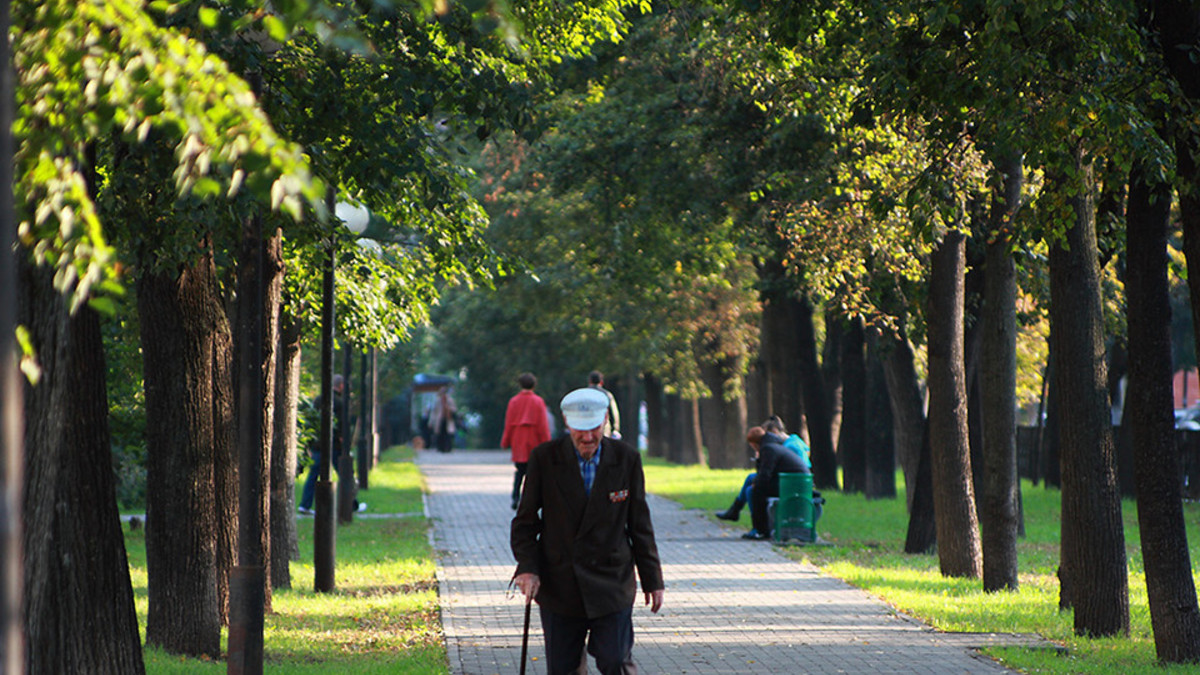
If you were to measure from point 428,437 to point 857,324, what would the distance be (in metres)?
40.1

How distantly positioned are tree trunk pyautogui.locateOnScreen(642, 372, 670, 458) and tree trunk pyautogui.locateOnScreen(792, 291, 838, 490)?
17.1m

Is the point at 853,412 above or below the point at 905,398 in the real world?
below

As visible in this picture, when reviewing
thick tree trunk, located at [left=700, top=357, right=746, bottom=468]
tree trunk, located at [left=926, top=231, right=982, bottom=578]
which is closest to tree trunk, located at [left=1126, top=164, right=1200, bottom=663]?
tree trunk, located at [left=926, top=231, right=982, bottom=578]

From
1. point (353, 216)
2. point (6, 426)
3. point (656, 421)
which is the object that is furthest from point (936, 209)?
point (656, 421)

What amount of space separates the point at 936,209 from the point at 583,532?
22.6ft

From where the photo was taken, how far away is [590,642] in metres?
6.99

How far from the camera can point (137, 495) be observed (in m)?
20.4

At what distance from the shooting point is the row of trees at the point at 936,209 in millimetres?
Answer: 9414

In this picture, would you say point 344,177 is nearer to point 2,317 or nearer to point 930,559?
point 2,317

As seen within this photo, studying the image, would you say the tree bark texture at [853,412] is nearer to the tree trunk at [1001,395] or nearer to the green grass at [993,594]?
the green grass at [993,594]

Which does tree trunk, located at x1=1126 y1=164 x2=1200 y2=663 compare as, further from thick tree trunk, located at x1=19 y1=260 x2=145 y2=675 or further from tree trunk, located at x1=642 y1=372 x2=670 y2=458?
tree trunk, located at x1=642 y1=372 x2=670 y2=458

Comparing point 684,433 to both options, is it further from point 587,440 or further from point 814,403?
point 587,440

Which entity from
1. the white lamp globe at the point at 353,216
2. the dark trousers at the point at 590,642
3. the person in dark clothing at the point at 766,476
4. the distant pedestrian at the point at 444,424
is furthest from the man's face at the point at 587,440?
the distant pedestrian at the point at 444,424

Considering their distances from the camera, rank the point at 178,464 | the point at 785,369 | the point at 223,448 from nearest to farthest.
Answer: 1. the point at 178,464
2. the point at 223,448
3. the point at 785,369
